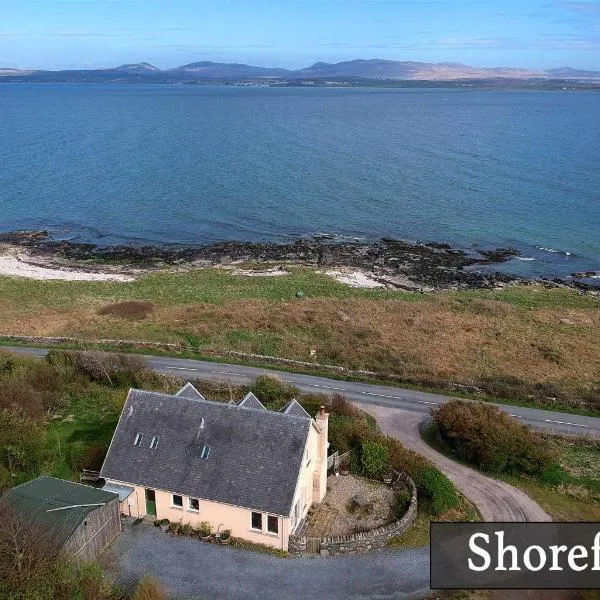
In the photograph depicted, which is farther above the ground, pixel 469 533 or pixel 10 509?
pixel 10 509

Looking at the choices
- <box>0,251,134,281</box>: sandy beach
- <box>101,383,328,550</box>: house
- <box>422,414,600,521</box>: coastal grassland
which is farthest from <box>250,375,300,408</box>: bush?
<box>0,251,134,281</box>: sandy beach

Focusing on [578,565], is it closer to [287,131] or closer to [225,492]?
[225,492]

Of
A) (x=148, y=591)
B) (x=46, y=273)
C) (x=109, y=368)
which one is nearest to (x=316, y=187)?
(x=46, y=273)

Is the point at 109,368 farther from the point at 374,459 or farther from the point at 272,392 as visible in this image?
the point at 374,459

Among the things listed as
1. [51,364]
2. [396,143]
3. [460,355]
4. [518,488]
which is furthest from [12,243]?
[396,143]

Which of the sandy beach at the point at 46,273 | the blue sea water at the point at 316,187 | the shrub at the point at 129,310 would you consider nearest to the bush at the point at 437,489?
the shrub at the point at 129,310
